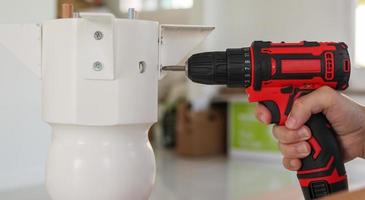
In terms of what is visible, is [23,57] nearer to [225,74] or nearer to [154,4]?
[225,74]

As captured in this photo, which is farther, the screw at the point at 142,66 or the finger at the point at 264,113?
the finger at the point at 264,113

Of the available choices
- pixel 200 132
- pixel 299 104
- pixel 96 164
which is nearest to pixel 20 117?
pixel 96 164

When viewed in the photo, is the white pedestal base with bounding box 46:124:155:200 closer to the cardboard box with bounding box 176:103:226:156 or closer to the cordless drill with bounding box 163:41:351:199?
the cordless drill with bounding box 163:41:351:199

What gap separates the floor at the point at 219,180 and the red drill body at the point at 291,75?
20cm

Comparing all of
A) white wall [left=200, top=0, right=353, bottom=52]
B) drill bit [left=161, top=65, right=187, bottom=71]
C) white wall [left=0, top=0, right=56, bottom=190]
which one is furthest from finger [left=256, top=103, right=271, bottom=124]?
white wall [left=200, top=0, right=353, bottom=52]

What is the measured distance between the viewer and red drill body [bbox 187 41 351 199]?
1.64 feet

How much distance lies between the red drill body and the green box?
106 cm

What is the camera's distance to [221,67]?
0.50 metres

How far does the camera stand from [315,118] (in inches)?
22.3

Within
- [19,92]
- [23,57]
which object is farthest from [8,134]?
[23,57]

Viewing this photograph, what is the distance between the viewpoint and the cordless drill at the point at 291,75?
50 cm

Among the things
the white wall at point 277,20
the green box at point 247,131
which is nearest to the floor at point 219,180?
the green box at point 247,131

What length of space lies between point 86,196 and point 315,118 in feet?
1.03

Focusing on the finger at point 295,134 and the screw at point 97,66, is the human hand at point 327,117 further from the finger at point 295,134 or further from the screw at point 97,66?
the screw at point 97,66
